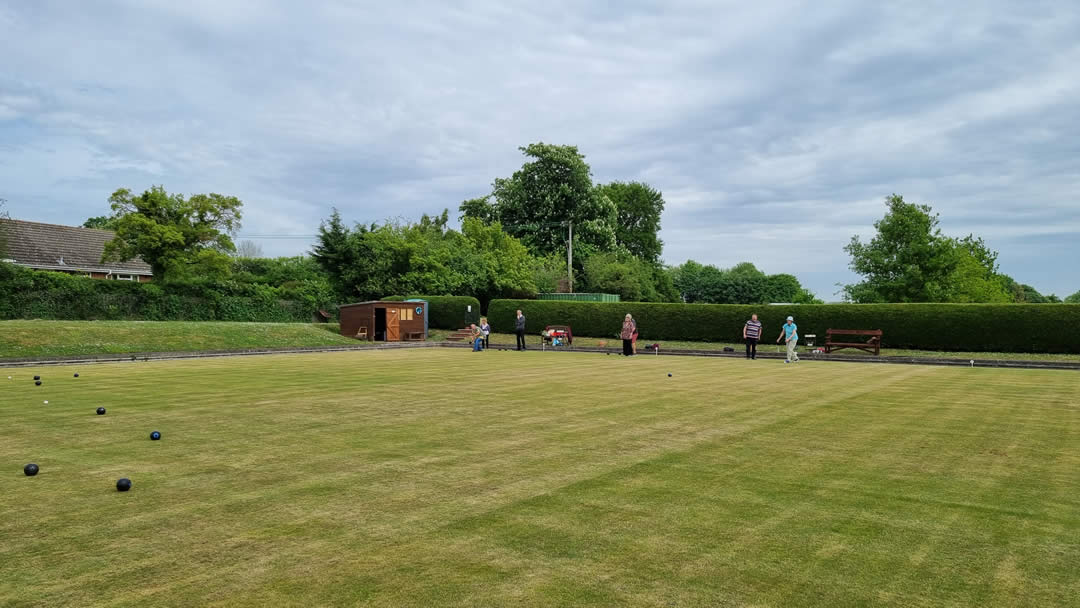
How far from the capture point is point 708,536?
4.68 metres

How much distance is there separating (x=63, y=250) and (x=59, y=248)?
27 cm

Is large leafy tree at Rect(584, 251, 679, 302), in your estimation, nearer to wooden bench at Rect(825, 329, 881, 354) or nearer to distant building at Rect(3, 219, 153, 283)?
wooden bench at Rect(825, 329, 881, 354)

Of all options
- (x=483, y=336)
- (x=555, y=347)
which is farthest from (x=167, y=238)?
(x=555, y=347)

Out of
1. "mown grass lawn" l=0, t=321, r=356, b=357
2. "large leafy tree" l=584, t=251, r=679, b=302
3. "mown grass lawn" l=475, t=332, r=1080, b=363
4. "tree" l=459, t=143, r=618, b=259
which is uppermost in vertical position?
"tree" l=459, t=143, r=618, b=259

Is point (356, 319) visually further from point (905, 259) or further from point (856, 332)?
point (905, 259)

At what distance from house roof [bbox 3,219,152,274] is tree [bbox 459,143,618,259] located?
29467mm

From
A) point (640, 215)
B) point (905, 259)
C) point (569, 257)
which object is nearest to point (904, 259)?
point (905, 259)

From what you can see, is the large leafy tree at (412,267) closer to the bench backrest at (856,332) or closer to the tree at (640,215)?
the bench backrest at (856,332)

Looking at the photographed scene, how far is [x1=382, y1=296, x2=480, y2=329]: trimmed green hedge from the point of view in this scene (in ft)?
134

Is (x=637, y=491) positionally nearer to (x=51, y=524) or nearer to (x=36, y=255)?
(x=51, y=524)

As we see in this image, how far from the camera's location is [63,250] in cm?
5006

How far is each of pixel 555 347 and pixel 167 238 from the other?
24933 mm

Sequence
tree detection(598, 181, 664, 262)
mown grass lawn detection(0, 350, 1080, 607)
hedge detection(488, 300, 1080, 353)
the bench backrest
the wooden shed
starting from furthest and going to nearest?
tree detection(598, 181, 664, 262) < the wooden shed < the bench backrest < hedge detection(488, 300, 1080, 353) < mown grass lawn detection(0, 350, 1080, 607)

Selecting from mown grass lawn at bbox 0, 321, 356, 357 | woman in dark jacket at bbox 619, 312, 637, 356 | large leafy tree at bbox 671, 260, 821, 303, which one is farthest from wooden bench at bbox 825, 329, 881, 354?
large leafy tree at bbox 671, 260, 821, 303
